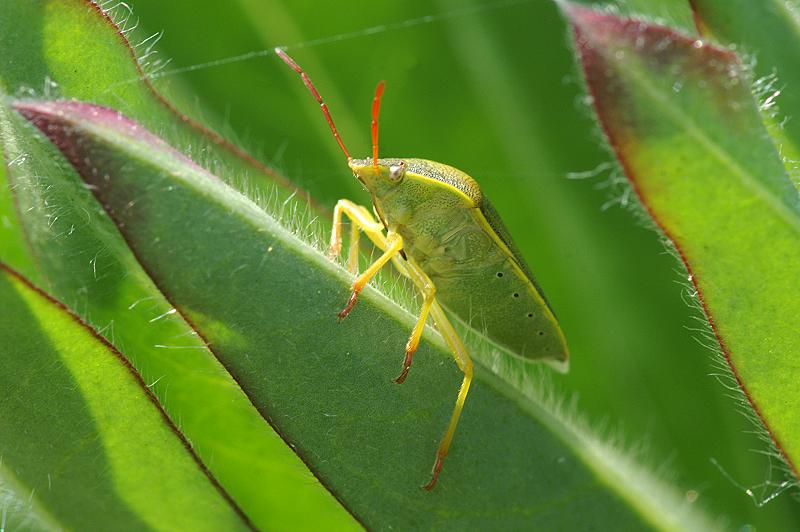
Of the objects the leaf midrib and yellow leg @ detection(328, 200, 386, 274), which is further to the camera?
yellow leg @ detection(328, 200, 386, 274)

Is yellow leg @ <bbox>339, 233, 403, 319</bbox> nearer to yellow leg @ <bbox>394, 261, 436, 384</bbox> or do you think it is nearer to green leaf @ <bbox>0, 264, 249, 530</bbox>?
yellow leg @ <bbox>394, 261, 436, 384</bbox>

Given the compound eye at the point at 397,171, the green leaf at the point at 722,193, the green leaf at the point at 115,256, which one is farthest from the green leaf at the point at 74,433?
the compound eye at the point at 397,171

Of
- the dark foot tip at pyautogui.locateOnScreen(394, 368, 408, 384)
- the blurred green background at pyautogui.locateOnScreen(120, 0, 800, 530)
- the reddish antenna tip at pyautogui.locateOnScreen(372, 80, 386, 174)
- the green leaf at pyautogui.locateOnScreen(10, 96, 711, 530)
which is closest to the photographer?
the green leaf at pyautogui.locateOnScreen(10, 96, 711, 530)

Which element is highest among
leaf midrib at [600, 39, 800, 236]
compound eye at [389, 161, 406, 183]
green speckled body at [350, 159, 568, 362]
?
leaf midrib at [600, 39, 800, 236]

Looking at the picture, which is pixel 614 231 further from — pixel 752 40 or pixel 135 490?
pixel 135 490

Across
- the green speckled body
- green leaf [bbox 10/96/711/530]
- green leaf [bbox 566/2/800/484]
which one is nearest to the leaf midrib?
green leaf [bbox 566/2/800/484]

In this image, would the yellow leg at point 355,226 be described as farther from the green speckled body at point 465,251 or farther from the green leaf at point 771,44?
the green leaf at point 771,44

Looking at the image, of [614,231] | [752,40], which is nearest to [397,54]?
[614,231]
